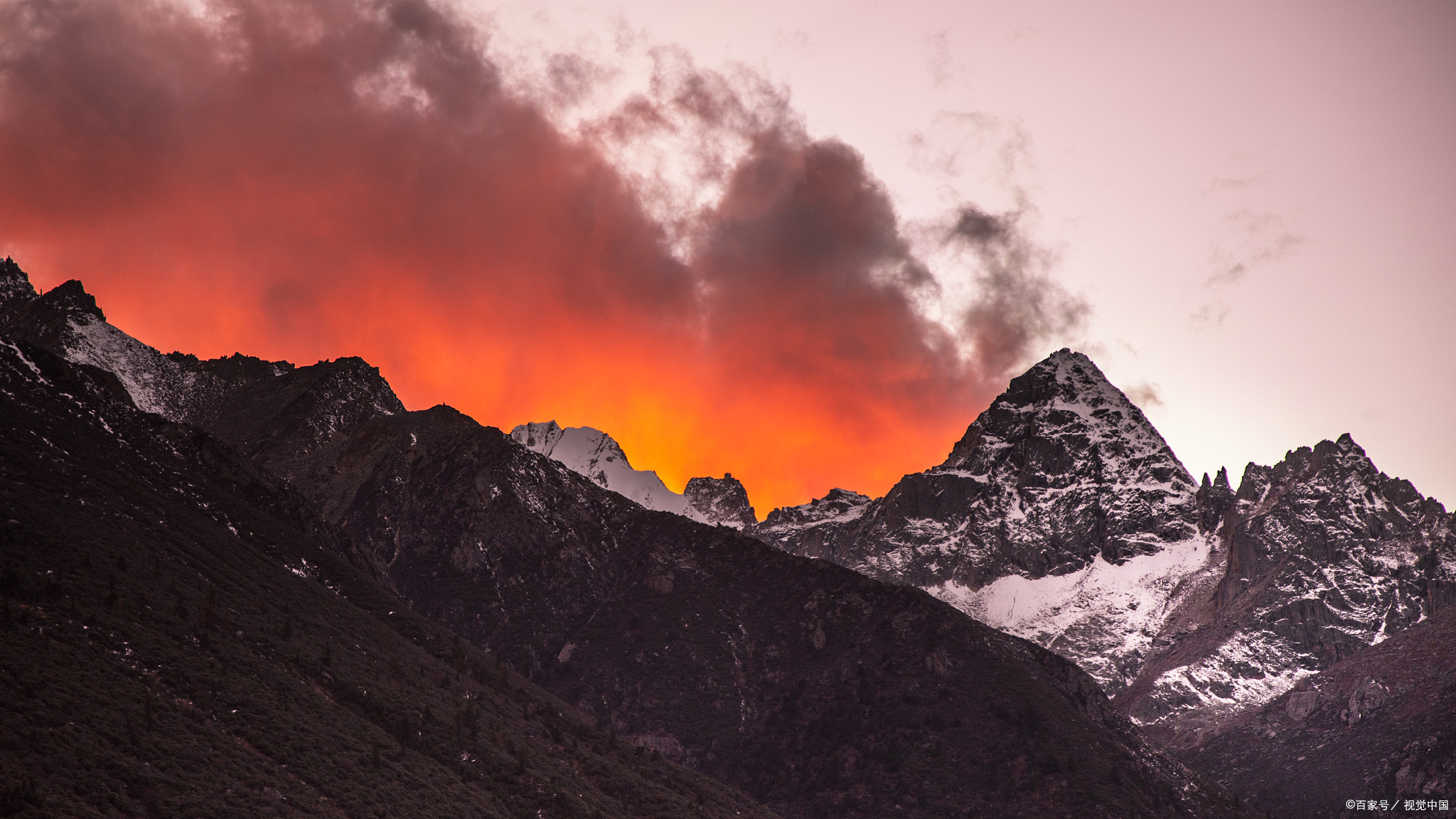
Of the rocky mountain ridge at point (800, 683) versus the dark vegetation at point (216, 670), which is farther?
the rocky mountain ridge at point (800, 683)

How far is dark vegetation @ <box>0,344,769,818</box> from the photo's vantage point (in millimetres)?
62531

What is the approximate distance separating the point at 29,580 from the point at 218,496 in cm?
5184

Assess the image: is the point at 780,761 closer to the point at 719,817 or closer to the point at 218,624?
the point at 719,817

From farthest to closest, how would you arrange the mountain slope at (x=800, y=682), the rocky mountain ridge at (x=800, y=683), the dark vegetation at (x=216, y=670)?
1. the mountain slope at (x=800, y=682)
2. the rocky mountain ridge at (x=800, y=683)
3. the dark vegetation at (x=216, y=670)

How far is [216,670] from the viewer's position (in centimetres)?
7894

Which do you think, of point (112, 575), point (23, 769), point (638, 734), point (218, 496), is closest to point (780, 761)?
point (638, 734)

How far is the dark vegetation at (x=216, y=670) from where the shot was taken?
62531 millimetres
